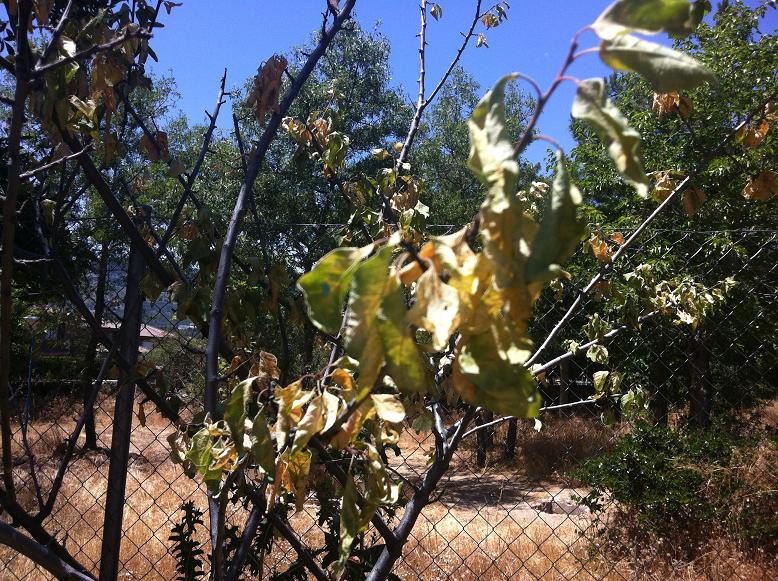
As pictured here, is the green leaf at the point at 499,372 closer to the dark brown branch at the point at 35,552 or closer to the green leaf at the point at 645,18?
the green leaf at the point at 645,18

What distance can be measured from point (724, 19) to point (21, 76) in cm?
1007

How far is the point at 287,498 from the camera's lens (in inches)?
61.8

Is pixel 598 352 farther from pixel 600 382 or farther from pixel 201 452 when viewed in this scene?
pixel 201 452

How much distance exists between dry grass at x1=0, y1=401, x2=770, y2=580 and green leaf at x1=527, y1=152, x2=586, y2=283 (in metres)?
1.62

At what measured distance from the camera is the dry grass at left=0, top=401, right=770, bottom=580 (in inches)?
130

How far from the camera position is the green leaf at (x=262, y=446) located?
812mm

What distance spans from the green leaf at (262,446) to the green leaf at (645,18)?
575 millimetres

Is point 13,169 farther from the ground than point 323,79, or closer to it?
closer to it

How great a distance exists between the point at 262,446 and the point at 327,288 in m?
0.32

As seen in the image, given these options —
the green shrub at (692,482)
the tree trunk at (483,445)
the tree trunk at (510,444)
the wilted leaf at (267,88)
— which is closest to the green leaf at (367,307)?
the wilted leaf at (267,88)

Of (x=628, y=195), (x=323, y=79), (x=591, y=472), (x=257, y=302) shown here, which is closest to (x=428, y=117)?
(x=323, y=79)

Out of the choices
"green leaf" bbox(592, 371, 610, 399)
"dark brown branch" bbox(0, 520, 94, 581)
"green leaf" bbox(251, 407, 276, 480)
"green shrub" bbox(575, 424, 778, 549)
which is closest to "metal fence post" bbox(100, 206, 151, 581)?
"dark brown branch" bbox(0, 520, 94, 581)

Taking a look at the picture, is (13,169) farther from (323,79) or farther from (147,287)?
(323,79)

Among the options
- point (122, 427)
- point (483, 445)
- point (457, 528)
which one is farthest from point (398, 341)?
point (483, 445)
